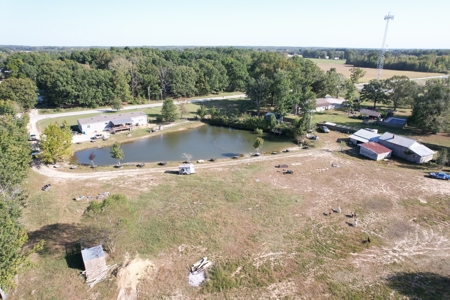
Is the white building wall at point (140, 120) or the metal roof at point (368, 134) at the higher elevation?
the metal roof at point (368, 134)

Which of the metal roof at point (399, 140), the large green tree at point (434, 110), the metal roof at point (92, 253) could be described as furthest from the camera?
the large green tree at point (434, 110)

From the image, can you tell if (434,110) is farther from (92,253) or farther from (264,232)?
(92,253)

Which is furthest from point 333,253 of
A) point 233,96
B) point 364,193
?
point 233,96

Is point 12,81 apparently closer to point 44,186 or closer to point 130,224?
point 44,186

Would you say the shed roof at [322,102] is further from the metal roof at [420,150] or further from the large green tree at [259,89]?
the metal roof at [420,150]

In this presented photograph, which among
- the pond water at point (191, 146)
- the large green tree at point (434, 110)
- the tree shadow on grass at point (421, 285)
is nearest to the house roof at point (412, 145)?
the large green tree at point (434, 110)

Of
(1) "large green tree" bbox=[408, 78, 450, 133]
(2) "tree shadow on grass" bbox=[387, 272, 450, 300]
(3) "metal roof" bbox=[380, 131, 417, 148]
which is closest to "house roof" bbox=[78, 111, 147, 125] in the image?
(3) "metal roof" bbox=[380, 131, 417, 148]
